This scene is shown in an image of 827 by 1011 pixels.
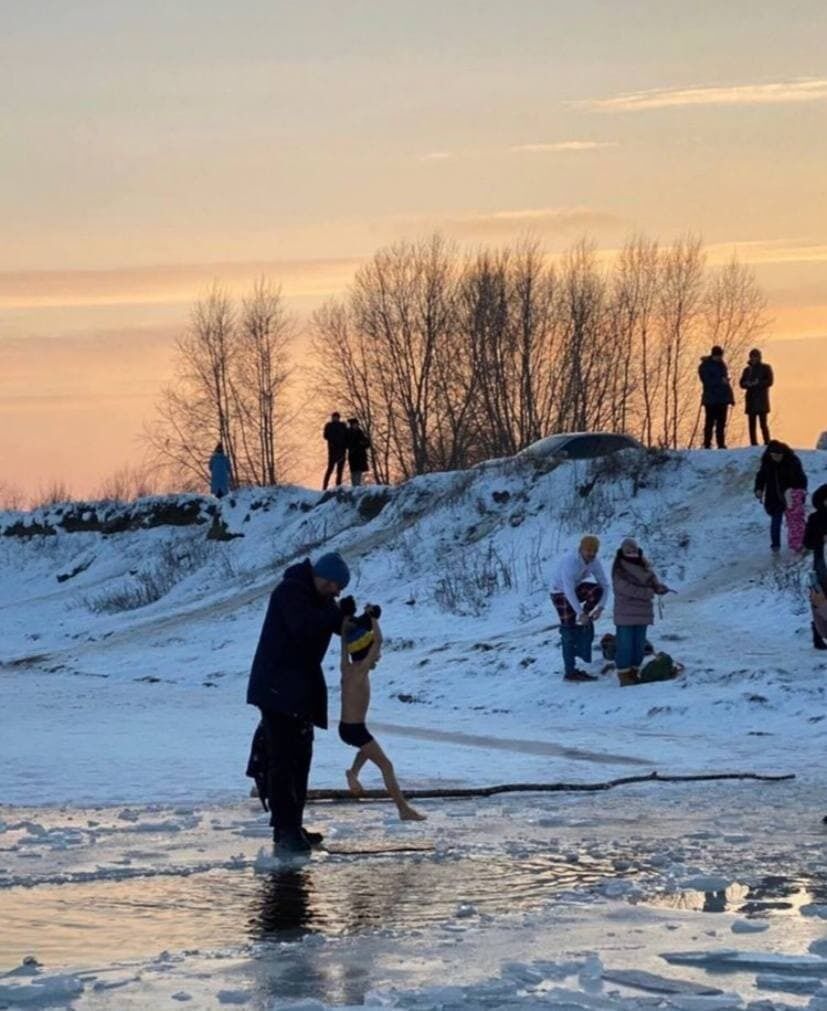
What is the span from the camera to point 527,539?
126 ft

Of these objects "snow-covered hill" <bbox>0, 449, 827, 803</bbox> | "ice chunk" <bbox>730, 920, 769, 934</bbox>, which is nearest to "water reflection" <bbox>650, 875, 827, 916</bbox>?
"ice chunk" <bbox>730, 920, 769, 934</bbox>

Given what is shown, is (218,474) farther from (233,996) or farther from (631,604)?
(233,996)

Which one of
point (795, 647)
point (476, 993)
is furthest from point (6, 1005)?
point (795, 647)

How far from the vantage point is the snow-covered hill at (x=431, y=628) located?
1903 centimetres

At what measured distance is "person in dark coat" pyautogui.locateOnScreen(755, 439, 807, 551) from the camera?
2978 centimetres

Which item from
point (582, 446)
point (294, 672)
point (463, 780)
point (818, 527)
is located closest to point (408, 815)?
point (294, 672)

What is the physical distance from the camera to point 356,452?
48188 mm

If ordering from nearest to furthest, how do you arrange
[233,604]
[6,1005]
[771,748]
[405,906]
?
1. [6,1005]
2. [405,906]
3. [771,748]
4. [233,604]

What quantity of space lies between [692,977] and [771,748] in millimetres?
11030

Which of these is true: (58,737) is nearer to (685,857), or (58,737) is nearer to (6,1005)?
(685,857)

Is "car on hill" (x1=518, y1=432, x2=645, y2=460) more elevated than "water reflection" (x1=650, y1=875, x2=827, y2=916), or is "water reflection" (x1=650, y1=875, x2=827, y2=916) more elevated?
"car on hill" (x1=518, y1=432, x2=645, y2=460)

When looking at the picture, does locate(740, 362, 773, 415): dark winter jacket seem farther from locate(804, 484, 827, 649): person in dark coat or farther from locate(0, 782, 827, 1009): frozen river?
locate(0, 782, 827, 1009): frozen river

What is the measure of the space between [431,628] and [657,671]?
377 inches

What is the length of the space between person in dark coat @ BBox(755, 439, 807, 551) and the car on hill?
12392 mm
